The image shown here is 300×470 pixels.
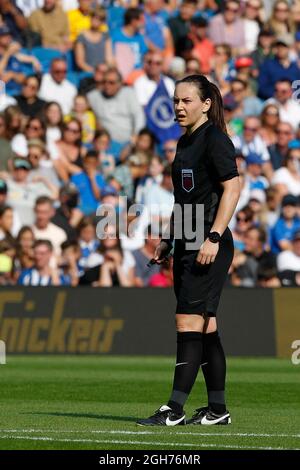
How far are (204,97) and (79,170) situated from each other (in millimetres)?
10535

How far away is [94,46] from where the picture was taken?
2112cm

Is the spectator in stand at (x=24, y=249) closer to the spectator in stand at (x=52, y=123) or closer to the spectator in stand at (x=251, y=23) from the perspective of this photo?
the spectator in stand at (x=52, y=123)

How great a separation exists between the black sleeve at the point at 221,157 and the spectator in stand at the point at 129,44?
1265 centimetres

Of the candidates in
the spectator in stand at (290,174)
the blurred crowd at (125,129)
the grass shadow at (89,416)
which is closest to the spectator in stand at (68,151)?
the blurred crowd at (125,129)

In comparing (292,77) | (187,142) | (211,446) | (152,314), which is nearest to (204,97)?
(187,142)

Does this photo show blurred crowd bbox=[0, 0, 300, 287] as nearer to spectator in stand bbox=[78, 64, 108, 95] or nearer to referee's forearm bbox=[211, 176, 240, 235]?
spectator in stand bbox=[78, 64, 108, 95]

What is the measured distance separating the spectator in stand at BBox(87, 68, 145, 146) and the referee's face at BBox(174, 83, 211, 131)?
11.4m

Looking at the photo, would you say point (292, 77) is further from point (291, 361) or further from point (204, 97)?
point (204, 97)

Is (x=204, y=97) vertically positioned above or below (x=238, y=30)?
below

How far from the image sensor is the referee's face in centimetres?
900

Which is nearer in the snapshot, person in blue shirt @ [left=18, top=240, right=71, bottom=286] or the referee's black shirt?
the referee's black shirt

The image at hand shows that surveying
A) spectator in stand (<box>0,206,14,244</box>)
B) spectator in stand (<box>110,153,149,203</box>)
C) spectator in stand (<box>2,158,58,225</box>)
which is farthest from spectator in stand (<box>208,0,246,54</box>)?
spectator in stand (<box>0,206,14,244</box>)

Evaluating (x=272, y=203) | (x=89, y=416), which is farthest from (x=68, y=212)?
(x=89, y=416)

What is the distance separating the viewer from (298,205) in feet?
63.1
